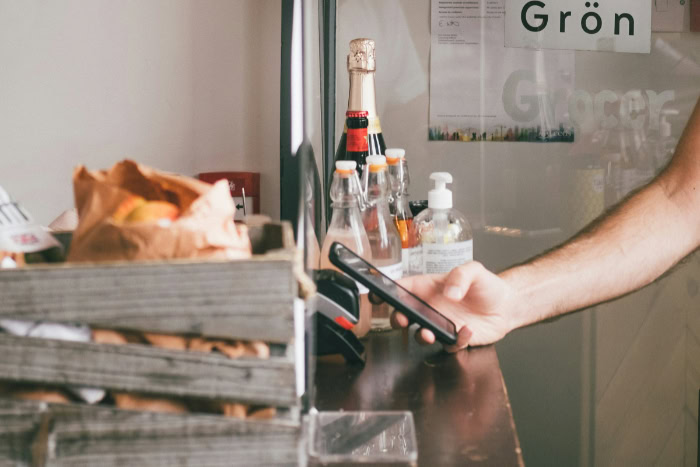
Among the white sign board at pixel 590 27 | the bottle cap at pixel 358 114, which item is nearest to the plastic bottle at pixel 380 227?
the bottle cap at pixel 358 114

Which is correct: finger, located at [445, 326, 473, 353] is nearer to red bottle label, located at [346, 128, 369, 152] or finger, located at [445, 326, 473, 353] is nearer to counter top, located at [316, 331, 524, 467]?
counter top, located at [316, 331, 524, 467]

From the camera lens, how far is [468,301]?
1.00 m

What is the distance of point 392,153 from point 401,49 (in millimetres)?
733

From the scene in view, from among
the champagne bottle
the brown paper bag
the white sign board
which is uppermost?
the white sign board

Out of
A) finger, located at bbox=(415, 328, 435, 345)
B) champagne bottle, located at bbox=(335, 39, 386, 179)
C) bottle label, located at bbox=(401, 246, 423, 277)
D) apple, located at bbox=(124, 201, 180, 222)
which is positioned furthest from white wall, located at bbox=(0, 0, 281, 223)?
apple, located at bbox=(124, 201, 180, 222)

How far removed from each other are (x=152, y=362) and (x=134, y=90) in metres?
1.18

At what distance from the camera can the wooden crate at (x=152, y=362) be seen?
410 millimetres

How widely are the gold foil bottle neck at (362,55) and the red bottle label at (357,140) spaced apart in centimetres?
12

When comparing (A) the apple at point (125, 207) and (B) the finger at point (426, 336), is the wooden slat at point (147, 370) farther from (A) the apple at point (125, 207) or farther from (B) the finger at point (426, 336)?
(B) the finger at point (426, 336)

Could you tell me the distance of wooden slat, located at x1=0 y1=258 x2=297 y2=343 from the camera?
1.34 ft

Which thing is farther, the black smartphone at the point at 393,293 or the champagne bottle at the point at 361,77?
the champagne bottle at the point at 361,77

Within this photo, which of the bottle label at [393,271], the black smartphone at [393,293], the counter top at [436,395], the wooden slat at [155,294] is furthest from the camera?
the bottle label at [393,271]

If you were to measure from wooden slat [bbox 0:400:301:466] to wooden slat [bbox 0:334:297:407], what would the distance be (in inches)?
0.6

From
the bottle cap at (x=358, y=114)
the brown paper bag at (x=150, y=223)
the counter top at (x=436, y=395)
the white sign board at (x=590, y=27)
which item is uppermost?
the white sign board at (x=590, y=27)
